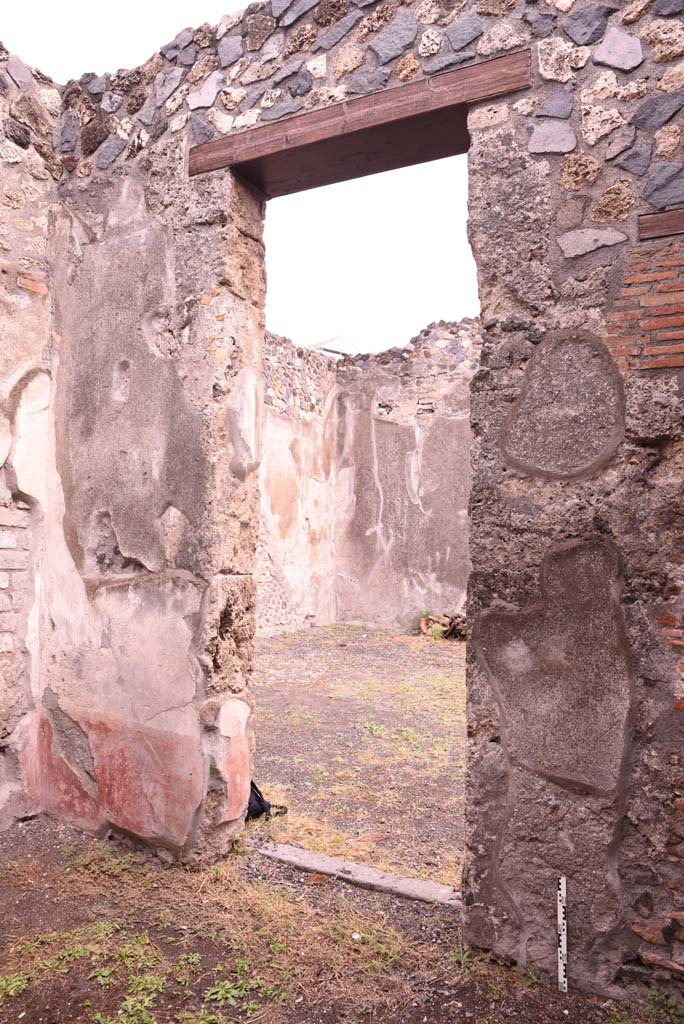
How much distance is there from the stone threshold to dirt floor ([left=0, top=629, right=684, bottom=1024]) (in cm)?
5

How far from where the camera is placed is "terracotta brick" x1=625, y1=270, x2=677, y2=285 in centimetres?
231

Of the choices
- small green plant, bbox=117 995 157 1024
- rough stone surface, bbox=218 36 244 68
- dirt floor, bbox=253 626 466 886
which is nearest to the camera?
small green plant, bbox=117 995 157 1024

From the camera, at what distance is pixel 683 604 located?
2.24 metres

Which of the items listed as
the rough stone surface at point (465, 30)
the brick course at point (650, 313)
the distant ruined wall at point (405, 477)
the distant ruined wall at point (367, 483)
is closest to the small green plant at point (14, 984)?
the brick course at point (650, 313)

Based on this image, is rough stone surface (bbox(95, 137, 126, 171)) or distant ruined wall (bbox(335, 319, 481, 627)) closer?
rough stone surface (bbox(95, 137, 126, 171))

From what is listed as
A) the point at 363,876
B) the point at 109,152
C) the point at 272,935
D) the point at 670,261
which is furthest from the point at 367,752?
the point at 109,152

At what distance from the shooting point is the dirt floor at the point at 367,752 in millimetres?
3518

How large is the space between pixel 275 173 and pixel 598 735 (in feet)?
8.24

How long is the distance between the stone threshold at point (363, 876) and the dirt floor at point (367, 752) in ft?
0.31

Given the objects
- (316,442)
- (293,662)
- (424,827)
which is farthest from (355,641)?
(424,827)

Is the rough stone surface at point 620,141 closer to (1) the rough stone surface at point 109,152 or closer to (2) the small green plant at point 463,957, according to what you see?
(1) the rough stone surface at point 109,152

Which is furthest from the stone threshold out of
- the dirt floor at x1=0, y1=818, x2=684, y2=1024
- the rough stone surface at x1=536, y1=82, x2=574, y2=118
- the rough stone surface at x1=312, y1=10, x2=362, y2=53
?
the rough stone surface at x1=312, y1=10, x2=362, y2=53

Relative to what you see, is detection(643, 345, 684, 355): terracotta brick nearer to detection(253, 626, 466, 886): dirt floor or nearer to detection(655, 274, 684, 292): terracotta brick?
detection(655, 274, 684, 292): terracotta brick

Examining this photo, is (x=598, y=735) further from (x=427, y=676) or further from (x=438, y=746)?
(x=427, y=676)
